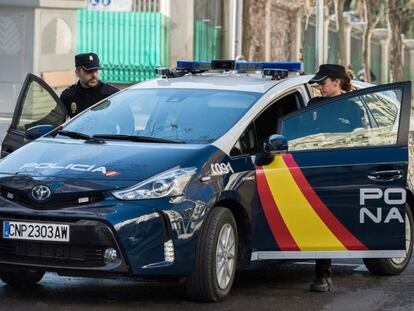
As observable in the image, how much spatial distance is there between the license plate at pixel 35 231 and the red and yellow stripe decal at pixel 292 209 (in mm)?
1496

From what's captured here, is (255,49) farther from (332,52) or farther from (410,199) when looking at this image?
(332,52)

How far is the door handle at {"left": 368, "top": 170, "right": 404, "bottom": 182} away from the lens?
8.30 metres

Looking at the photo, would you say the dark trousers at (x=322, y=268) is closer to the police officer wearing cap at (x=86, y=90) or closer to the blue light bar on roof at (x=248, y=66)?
the blue light bar on roof at (x=248, y=66)

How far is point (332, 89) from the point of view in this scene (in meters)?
8.87

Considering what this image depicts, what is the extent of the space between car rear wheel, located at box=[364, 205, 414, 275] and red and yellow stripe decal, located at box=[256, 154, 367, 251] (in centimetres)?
110

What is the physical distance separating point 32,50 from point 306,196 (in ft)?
61.7

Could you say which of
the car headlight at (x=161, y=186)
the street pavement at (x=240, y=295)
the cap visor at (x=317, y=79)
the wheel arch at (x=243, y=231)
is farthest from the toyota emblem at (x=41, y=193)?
the cap visor at (x=317, y=79)

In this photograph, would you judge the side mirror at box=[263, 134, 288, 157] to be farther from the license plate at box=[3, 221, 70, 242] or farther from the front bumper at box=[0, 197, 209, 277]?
the license plate at box=[3, 221, 70, 242]

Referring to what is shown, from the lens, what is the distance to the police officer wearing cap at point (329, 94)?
27.4 feet

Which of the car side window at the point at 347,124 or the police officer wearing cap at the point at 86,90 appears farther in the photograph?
the police officer wearing cap at the point at 86,90

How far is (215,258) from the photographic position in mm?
7500

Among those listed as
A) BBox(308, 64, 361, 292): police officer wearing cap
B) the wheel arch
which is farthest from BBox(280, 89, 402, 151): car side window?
the wheel arch

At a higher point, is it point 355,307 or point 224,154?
point 224,154

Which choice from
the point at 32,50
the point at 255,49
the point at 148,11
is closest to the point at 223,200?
the point at 255,49
